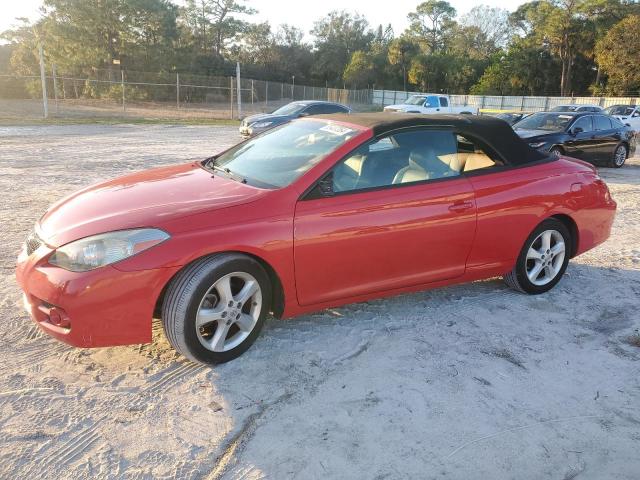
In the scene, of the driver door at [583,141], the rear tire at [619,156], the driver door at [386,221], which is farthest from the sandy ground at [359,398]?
the rear tire at [619,156]

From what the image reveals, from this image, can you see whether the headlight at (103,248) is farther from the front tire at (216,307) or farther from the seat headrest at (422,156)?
the seat headrest at (422,156)

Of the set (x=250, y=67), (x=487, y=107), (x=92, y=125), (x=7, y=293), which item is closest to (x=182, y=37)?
(x=250, y=67)

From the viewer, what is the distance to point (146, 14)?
46281 millimetres

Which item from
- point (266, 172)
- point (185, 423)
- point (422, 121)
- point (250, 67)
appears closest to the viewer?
point (185, 423)

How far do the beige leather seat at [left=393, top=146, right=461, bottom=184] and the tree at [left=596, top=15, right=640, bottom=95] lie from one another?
49601mm

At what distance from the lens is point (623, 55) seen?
45.4 m

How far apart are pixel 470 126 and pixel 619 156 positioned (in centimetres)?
1174

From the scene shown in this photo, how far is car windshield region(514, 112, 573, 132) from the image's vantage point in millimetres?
12941

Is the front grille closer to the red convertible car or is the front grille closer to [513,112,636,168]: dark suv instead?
the red convertible car

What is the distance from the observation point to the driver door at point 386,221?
352 cm

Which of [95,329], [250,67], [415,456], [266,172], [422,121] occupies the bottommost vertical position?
[415,456]

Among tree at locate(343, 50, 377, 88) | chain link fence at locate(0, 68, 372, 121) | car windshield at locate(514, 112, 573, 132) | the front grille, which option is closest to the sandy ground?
the front grille

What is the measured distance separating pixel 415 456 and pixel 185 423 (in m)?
1.19

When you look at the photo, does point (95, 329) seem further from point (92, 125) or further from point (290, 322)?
point (92, 125)
